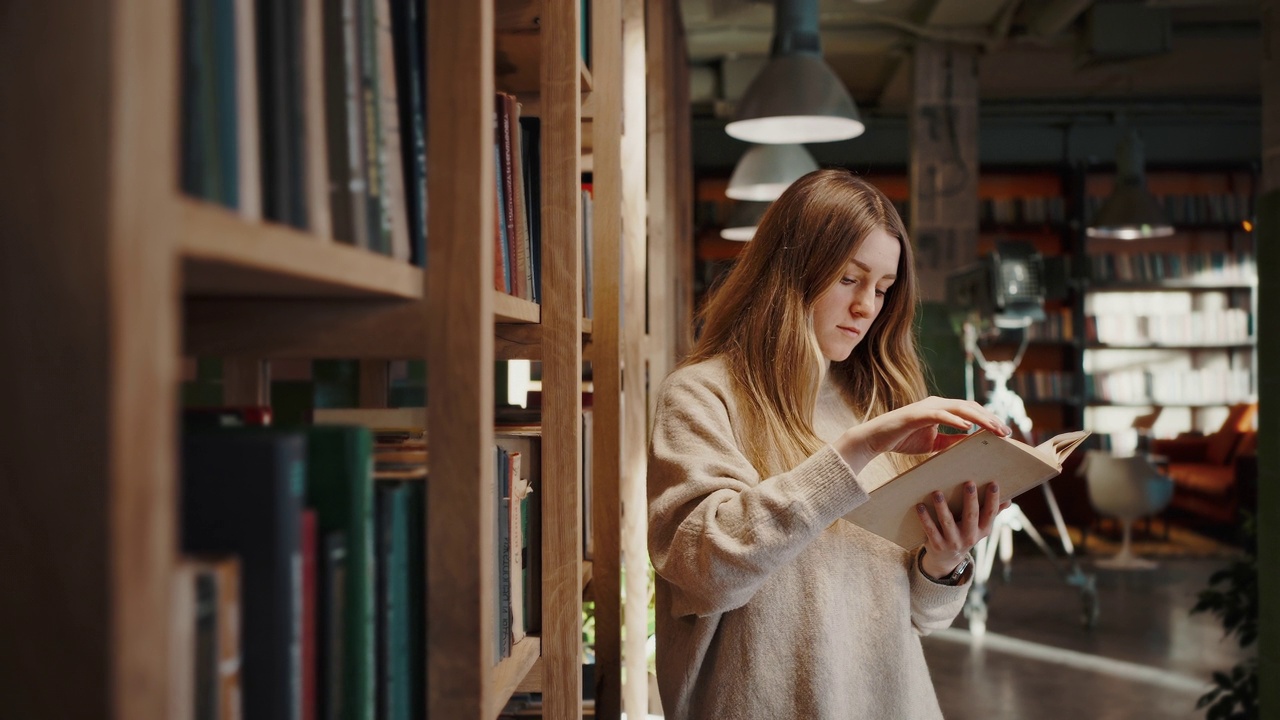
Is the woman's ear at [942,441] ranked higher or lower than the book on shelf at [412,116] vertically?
lower

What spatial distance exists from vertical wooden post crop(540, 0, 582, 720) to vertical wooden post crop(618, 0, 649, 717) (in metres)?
0.74

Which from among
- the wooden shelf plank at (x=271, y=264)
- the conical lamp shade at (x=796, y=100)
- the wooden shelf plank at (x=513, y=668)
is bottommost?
the wooden shelf plank at (x=513, y=668)

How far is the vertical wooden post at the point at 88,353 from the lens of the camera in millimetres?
343

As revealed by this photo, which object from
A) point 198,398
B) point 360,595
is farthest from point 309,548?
point 198,398

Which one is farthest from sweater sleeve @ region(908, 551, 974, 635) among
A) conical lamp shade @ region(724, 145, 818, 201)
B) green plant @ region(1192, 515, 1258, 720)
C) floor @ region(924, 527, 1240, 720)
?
conical lamp shade @ region(724, 145, 818, 201)

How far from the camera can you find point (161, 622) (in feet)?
1.17

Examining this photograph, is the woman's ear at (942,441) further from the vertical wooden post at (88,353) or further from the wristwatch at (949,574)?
the vertical wooden post at (88,353)

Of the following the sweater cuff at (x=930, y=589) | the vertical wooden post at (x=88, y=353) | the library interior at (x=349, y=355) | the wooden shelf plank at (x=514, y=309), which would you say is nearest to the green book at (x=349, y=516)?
the library interior at (x=349, y=355)

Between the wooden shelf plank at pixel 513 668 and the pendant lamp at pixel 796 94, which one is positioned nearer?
the wooden shelf plank at pixel 513 668

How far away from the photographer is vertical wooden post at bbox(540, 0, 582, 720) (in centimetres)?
124

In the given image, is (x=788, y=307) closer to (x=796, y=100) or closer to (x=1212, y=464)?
(x=796, y=100)

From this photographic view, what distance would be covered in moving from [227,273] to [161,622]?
0.17 metres

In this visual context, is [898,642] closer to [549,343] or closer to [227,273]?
[549,343]

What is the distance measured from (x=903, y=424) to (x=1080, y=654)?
377 centimetres
